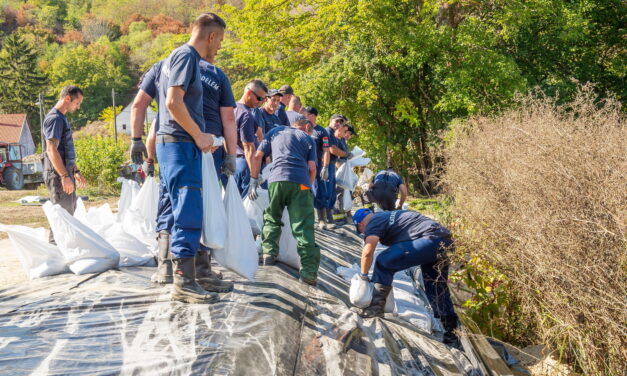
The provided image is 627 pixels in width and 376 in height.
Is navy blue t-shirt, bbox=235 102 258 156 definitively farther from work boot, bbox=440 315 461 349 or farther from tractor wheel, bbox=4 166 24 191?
tractor wheel, bbox=4 166 24 191

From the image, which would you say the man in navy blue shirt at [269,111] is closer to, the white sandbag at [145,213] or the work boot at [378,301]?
the white sandbag at [145,213]

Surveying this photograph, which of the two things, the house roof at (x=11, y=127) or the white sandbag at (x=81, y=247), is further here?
the house roof at (x=11, y=127)

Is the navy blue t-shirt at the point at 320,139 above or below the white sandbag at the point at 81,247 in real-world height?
above

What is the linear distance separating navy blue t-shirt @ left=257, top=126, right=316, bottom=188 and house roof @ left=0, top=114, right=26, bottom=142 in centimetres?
4012

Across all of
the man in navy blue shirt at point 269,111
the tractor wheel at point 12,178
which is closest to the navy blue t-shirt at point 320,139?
the man in navy blue shirt at point 269,111

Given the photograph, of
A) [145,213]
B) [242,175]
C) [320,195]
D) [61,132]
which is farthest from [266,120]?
[61,132]

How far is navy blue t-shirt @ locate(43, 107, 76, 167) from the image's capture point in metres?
4.72

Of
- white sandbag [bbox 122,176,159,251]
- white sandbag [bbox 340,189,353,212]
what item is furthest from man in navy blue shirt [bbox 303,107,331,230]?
white sandbag [bbox 122,176,159,251]

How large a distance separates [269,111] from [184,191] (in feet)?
10.8

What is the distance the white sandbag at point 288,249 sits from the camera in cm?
442

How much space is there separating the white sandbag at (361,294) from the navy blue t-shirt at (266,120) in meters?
2.66

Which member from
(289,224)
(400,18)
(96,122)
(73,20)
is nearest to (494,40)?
(400,18)

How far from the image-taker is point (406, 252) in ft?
13.6

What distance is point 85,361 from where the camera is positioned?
2291 mm
